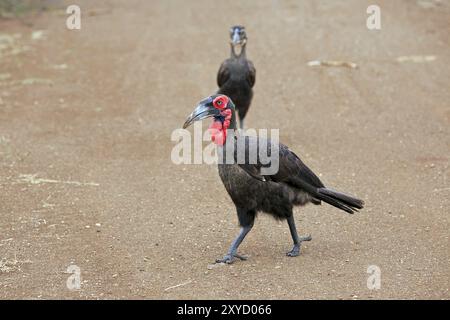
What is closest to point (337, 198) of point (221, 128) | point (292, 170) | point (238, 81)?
point (292, 170)

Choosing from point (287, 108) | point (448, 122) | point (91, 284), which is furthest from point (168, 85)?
point (91, 284)

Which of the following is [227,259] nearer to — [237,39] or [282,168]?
[282,168]

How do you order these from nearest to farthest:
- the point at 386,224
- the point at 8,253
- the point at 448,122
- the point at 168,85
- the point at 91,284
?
1. the point at 91,284
2. the point at 8,253
3. the point at 386,224
4. the point at 448,122
5. the point at 168,85

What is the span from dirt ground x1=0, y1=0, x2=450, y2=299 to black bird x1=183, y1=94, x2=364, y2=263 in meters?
0.38

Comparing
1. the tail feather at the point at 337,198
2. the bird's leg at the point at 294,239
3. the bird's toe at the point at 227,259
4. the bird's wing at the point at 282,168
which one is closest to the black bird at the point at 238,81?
the bird's wing at the point at 282,168

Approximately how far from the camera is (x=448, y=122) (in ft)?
33.4

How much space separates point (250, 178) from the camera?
6.38 metres

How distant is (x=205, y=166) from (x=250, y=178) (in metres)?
2.71

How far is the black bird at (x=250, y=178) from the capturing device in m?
6.39

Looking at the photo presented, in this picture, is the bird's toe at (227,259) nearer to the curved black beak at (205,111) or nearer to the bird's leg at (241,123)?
the curved black beak at (205,111)
